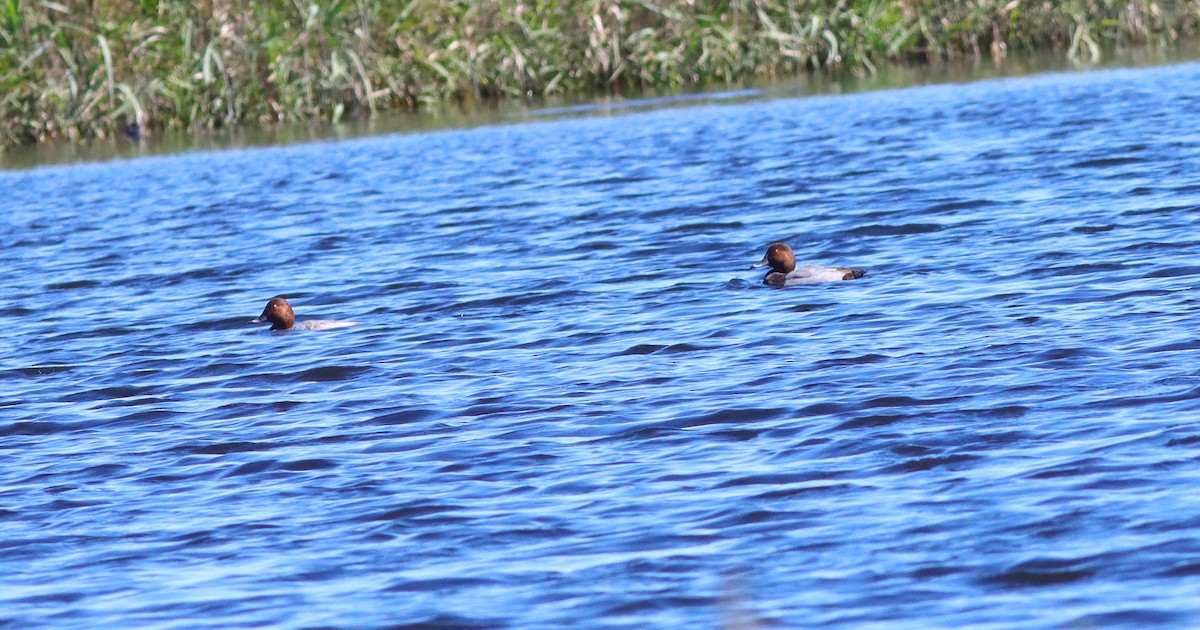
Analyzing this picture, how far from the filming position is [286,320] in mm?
11391

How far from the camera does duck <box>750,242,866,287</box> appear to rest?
11609 millimetres

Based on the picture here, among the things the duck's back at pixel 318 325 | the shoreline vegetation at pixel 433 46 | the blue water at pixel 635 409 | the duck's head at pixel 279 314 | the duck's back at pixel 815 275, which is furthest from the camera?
the shoreline vegetation at pixel 433 46

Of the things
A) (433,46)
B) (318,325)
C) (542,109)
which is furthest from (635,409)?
(433,46)

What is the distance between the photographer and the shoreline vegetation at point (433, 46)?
80.6 feet

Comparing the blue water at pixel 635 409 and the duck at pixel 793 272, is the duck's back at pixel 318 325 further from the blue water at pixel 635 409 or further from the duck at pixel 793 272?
the duck at pixel 793 272

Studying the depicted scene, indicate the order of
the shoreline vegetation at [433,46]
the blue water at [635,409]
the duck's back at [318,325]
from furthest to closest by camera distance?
the shoreline vegetation at [433,46], the duck's back at [318,325], the blue water at [635,409]

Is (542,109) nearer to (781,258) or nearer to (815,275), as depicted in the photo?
(781,258)

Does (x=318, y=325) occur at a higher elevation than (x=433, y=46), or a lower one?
lower

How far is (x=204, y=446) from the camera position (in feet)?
27.1

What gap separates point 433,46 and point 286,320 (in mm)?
15091

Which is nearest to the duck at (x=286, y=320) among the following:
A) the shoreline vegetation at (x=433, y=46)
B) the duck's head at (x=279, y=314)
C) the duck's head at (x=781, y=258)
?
the duck's head at (x=279, y=314)

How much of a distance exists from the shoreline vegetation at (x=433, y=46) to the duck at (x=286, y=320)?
1319cm

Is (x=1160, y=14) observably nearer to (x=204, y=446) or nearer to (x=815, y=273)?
(x=815, y=273)

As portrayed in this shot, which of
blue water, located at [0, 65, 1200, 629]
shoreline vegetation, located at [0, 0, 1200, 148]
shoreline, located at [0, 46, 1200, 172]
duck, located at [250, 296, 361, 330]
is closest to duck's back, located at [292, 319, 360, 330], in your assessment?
duck, located at [250, 296, 361, 330]
